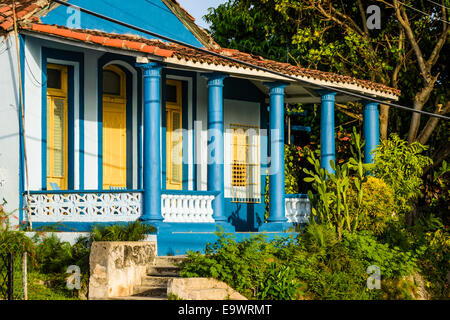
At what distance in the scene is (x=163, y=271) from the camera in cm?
1307

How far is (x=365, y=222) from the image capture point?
51.9ft

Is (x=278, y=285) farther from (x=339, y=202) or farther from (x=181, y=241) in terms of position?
(x=339, y=202)

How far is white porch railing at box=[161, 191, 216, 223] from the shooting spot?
14.7 metres

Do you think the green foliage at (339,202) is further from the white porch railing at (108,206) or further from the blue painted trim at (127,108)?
the blue painted trim at (127,108)

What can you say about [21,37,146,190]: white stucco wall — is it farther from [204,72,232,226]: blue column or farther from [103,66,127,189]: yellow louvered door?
[204,72,232,226]: blue column

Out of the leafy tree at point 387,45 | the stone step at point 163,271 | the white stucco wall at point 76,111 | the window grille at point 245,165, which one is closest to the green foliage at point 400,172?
the window grille at point 245,165

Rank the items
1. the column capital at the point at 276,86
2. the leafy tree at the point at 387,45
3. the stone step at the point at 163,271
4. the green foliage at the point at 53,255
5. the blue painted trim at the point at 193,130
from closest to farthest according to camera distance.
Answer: the stone step at the point at 163,271 < the green foliage at the point at 53,255 < the column capital at the point at 276,86 < the blue painted trim at the point at 193,130 < the leafy tree at the point at 387,45

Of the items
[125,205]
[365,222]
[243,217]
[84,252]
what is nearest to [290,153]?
[243,217]

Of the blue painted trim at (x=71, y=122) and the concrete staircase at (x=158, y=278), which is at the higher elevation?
the blue painted trim at (x=71, y=122)

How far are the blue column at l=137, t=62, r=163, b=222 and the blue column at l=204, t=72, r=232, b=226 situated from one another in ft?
4.60

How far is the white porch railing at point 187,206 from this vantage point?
14703mm

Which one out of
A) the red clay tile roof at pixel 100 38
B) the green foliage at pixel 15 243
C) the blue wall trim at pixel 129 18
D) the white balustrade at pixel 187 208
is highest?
the blue wall trim at pixel 129 18

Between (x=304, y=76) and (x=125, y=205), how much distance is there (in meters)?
5.12

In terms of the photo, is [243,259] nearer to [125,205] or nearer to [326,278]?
[326,278]
